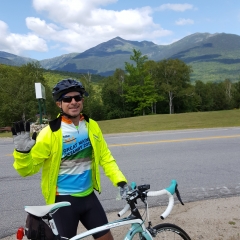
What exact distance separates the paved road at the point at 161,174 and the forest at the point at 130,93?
41.2 m

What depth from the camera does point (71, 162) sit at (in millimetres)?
2408

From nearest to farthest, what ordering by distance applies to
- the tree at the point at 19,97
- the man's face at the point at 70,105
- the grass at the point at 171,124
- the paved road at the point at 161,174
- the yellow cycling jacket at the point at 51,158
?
the yellow cycling jacket at the point at 51,158 → the man's face at the point at 70,105 → the paved road at the point at 161,174 → the grass at the point at 171,124 → the tree at the point at 19,97

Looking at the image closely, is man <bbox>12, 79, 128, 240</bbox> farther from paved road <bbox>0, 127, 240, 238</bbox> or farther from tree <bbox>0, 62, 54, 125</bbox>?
tree <bbox>0, 62, 54, 125</bbox>

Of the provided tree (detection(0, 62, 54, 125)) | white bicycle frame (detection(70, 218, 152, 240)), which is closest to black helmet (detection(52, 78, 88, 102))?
white bicycle frame (detection(70, 218, 152, 240))

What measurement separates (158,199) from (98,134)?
318cm

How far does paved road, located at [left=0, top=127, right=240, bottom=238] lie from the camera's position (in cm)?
523

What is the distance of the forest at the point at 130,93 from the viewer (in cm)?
5172

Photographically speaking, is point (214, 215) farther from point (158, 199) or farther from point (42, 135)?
point (42, 135)

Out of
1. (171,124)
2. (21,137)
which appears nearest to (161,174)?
(21,137)

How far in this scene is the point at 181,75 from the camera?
63.8 metres

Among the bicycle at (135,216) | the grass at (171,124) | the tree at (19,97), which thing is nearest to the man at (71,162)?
the bicycle at (135,216)

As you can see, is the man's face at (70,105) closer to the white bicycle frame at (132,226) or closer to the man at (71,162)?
the man at (71,162)

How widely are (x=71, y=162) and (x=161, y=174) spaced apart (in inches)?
185

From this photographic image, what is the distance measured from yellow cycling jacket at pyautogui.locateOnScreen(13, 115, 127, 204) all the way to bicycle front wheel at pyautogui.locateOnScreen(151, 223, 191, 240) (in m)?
0.59
